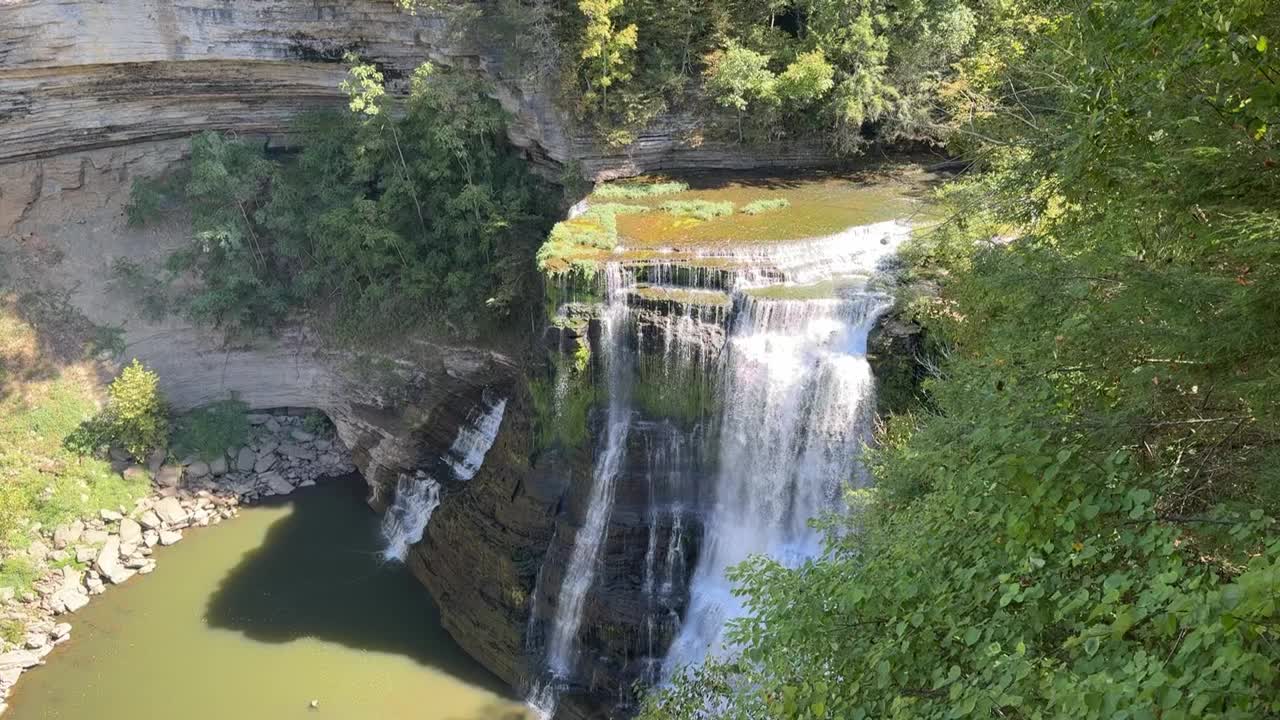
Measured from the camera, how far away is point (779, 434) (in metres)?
13.9

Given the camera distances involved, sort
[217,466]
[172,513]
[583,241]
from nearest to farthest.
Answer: [583,241]
[172,513]
[217,466]

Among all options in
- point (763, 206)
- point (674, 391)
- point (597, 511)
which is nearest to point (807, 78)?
point (763, 206)

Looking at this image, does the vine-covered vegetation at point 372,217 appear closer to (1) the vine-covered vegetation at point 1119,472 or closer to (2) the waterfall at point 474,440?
(2) the waterfall at point 474,440

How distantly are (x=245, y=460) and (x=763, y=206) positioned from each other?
614 inches

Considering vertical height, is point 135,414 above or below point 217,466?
above

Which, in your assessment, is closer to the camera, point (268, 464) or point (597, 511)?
point (597, 511)

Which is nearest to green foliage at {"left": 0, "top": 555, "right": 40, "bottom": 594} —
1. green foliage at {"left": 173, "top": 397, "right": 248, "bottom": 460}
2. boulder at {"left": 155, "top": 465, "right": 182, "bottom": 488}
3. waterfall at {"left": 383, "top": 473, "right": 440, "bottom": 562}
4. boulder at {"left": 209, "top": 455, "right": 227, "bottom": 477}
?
boulder at {"left": 155, "top": 465, "right": 182, "bottom": 488}

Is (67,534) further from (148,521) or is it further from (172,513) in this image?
(172,513)

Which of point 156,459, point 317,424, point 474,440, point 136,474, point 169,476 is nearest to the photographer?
point 474,440

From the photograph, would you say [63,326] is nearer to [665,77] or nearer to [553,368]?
[553,368]

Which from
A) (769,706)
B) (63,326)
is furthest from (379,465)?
(769,706)

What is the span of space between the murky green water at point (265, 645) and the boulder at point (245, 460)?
1.96 meters

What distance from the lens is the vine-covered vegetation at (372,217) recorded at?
62.4ft

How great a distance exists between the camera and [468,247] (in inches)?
770
